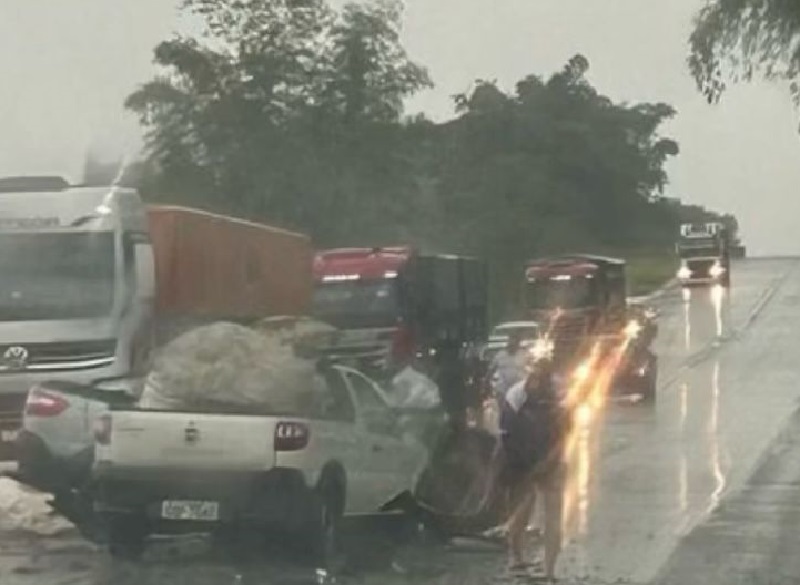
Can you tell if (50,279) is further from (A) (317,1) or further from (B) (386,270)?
(A) (317,1)

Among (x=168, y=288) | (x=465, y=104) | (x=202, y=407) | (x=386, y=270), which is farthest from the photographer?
(x=465, y=104)

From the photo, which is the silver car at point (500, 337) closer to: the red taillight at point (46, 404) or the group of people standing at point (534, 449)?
the red taillight at point (46, 404)

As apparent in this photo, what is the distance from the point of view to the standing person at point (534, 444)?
14.0 meters

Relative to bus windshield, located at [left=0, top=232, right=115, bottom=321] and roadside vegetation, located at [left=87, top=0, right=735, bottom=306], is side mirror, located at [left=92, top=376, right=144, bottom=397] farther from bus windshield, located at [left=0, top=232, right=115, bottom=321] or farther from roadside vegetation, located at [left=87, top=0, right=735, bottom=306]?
roadside vegetation, located at [left=87, top=0, right=735, bottom=306]

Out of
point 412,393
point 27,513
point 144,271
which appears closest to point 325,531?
point 412,393

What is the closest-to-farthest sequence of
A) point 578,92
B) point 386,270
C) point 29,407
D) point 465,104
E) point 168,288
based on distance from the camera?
1. point 29,407
2. point 168,288
3. point 386,270
4. point 465,104
5. point 578,92

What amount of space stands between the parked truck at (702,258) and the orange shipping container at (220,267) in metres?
46.2

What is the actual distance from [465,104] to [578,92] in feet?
36.8

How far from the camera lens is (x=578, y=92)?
79.8 m

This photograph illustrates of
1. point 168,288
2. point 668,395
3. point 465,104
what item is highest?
point 465,104

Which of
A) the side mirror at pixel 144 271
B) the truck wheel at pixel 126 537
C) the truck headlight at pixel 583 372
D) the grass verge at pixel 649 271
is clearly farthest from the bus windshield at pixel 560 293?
the truck wheel at pixel 126 537

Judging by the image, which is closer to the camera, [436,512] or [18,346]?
[436,512]

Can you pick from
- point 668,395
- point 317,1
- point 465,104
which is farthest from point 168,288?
point 465,104

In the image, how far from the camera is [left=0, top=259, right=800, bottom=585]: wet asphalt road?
1350 centimetres
